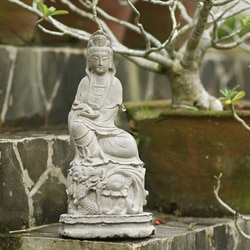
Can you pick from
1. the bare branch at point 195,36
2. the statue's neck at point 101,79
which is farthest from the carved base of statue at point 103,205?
the bare branch at point 195,36

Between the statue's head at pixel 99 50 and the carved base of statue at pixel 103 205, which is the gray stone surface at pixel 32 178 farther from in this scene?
the statue's head at pixel 99 50

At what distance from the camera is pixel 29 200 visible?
217 inches

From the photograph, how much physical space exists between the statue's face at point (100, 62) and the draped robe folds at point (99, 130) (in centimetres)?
6

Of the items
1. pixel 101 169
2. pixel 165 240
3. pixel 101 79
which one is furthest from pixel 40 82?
pixel 165 240

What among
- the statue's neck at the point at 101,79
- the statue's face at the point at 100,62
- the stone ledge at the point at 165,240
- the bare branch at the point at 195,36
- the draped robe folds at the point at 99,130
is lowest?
the stone ledge at the point at 165,240

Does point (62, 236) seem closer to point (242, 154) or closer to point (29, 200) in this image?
point (29, 200)

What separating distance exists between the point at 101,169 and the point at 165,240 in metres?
0.53

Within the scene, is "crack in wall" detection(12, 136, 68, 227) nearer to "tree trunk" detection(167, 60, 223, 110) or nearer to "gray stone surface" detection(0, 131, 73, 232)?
"gray stone surface" detection(0, 131, 73, 232)

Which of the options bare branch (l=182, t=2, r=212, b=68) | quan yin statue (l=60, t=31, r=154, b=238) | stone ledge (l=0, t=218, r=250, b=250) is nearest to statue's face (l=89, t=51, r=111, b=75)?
quan yin statue (l=60, t=31, r=154, b=238)

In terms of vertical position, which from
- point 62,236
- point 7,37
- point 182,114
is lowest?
point 62,236

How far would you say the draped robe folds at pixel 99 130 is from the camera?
194 inches

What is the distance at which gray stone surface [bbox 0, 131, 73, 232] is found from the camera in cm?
541

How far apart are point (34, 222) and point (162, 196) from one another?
949 mm

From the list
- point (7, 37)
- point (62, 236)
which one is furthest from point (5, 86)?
point (62, 236)
